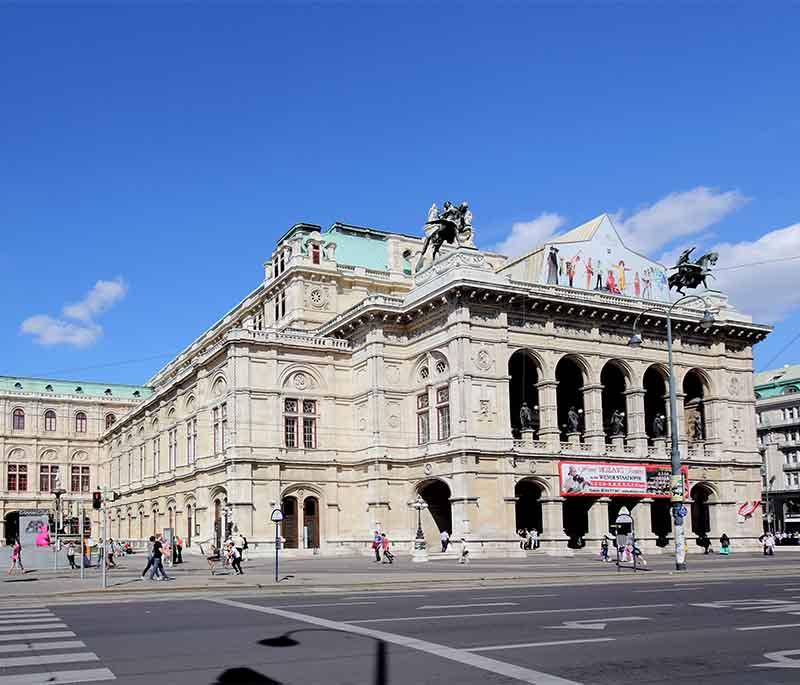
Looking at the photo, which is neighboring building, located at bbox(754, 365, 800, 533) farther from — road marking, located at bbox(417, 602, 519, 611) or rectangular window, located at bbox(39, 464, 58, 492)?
road marking, located at bbox(417, 602, 519, 611)

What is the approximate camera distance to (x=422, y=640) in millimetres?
15125

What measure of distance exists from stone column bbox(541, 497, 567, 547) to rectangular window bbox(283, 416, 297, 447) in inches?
667

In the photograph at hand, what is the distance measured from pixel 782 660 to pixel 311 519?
50995 mm

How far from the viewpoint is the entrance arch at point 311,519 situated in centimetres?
→ 6166

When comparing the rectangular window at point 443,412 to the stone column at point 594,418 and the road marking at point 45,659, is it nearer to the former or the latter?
the stone column at point 594,418

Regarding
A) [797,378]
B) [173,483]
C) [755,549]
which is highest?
[797,378]

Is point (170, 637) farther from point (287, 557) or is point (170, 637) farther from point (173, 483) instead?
point (173, 483)

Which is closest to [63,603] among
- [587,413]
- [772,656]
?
[772,656]

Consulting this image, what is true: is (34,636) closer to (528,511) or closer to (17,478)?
(528,511)

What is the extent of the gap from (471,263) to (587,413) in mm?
12770

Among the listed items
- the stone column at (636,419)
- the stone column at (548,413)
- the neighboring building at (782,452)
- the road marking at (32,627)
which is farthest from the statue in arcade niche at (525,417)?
the neighboring building at (782,452)

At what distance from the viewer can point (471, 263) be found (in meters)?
57.4

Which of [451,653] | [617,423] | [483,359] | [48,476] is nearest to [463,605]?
[451,653]

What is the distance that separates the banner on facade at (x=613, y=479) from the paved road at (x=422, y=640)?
33.7 metres
